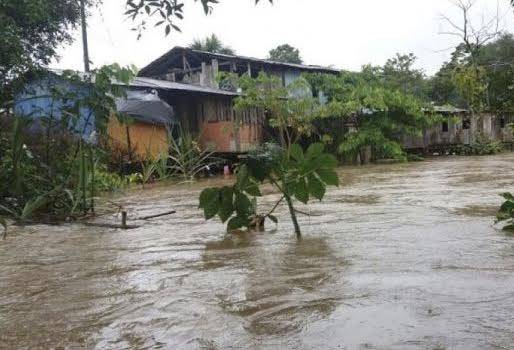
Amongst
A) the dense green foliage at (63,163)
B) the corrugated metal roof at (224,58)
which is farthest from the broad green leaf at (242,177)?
the corrugated metal roof at (224,58)

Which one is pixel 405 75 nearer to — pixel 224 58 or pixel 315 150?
pixel 224 58

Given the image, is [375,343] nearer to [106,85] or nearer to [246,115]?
[106,85]

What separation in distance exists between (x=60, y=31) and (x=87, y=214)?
29.3 ft

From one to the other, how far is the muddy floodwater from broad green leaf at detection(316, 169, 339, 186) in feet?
1.59

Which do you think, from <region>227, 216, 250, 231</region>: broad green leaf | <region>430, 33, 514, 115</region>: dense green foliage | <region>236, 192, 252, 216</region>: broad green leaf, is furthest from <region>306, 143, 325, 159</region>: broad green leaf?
<region>430, 33, 514, 115</region>: dense green foliage

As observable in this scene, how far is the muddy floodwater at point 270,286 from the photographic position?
7.55ft

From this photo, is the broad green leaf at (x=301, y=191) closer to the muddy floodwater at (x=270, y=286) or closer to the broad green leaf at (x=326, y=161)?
the broad green leaf at (x=326, y=161)

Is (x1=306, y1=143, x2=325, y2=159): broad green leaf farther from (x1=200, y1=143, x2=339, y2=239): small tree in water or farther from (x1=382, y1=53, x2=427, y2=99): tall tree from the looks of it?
(x1=382, y1=53, x2=427, y2=99): tall tree

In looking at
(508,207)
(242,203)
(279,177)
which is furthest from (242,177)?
(508,207)

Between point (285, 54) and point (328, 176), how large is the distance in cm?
3831

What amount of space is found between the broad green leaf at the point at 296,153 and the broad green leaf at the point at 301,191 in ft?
0.63

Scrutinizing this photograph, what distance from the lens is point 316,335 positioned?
2.27m

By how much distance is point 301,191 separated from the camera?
14.7 ft

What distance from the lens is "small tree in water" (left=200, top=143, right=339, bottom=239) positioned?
423 cm
